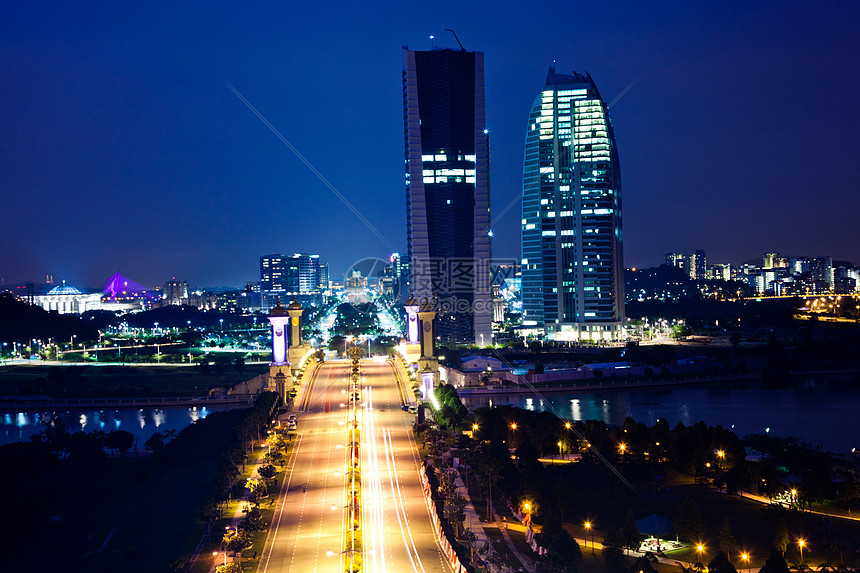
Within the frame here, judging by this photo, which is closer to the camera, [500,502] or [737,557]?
[737,557]

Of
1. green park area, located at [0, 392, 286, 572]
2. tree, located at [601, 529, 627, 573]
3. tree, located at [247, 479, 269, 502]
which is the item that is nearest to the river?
tree, located at [601, 529, 627, 573]

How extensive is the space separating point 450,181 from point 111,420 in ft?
113

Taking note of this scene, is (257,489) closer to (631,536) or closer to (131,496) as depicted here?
(131,496)

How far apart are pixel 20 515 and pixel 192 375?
33.3m

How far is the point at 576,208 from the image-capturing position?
68.0 metres

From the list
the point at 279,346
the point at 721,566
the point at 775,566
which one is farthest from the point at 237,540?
the point at 279,346

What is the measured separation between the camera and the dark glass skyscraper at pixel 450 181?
67.1 meters

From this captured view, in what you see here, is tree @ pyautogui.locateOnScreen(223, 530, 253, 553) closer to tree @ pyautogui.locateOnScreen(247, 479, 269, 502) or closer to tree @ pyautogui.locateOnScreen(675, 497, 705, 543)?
tree @ pyautogui.locateOnScreen(247, 479, 269, 502)

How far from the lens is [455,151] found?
6781 cm

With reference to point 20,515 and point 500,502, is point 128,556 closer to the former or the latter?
point 20,515

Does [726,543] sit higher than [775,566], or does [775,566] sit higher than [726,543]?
[775,566]

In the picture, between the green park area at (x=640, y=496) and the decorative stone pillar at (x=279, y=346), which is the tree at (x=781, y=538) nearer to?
the green park area at (x=640, y=496)

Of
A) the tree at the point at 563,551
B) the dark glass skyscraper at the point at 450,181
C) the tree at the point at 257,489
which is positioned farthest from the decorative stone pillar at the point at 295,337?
the dark glass skyscraper at the point at 450,181

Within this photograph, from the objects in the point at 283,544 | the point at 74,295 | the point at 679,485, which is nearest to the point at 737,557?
the point at 679,485
